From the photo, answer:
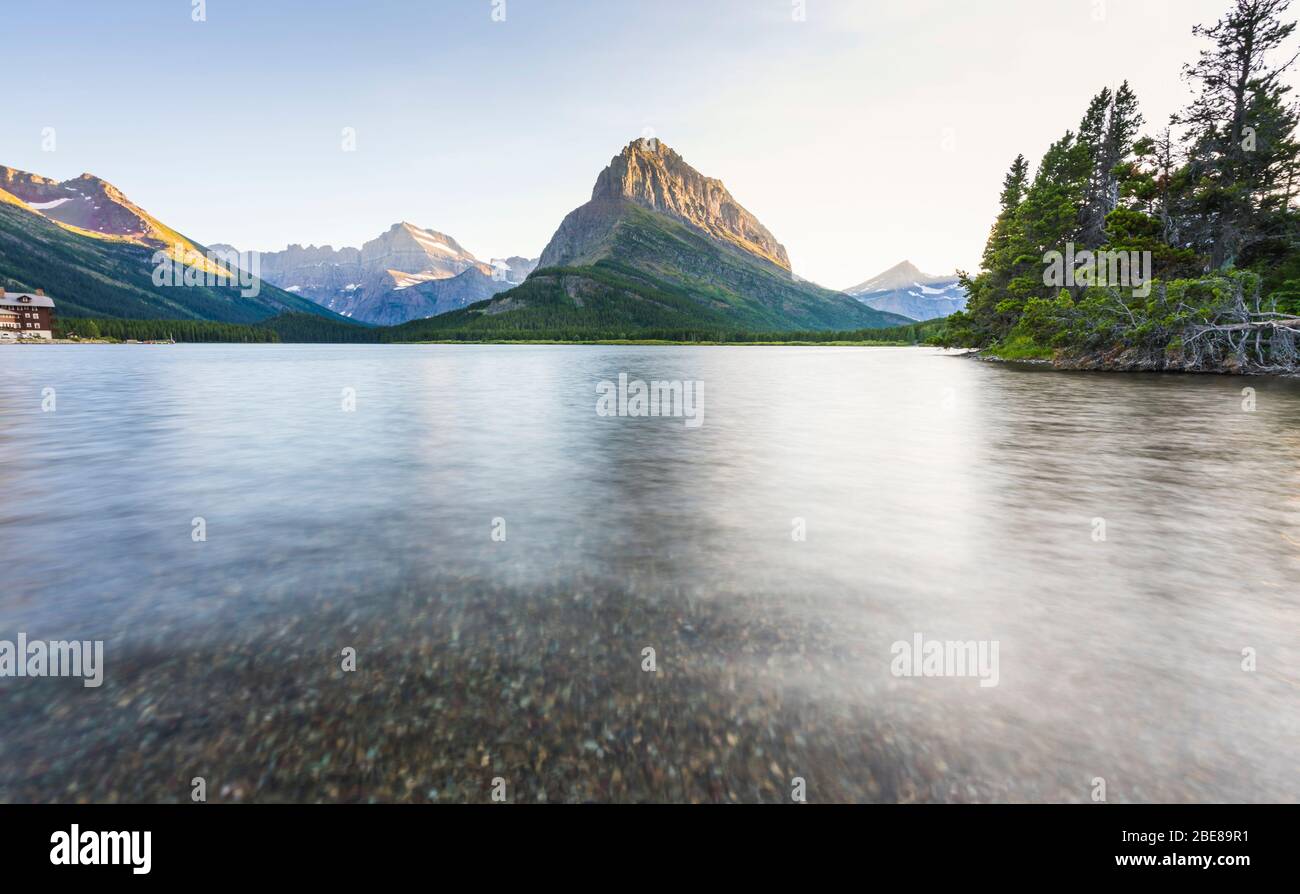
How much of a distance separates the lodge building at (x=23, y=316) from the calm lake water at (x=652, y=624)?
830ft

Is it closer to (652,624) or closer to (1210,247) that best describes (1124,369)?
(1210,247)

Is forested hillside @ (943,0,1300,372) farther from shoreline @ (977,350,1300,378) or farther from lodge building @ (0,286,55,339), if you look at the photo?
lodge building @ (0,286,55,339)

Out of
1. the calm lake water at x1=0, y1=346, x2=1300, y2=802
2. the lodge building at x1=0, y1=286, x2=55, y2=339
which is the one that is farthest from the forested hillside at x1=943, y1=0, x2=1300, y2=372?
the lodge building at x1=0, y1=286, x2=55, y2=339

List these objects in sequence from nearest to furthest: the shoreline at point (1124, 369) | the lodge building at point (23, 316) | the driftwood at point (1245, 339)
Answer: the driftwood at point (1245, 339), the shoreline at point (1124, 369), the lodge building at point (23, 316)

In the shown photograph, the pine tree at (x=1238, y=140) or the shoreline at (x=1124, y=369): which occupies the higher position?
the pine tree at (x=1238, y=140)

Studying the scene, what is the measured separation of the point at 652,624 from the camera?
779 centimetres

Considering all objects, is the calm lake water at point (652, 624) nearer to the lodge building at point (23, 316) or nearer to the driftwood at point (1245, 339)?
the driftwood at point (1245, 339)

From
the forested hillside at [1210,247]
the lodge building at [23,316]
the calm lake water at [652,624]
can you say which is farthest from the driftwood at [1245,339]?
the lodge building at [23,316]

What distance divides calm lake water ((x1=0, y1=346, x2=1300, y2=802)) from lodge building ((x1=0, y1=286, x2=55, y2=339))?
253 metres

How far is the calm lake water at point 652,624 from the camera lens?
5047mm

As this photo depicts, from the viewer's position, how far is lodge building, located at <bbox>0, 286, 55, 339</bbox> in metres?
186

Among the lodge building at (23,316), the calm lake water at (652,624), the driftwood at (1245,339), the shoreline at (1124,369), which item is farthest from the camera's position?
the lodge building at (23,316)

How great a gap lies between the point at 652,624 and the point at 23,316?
28428 centimetres
